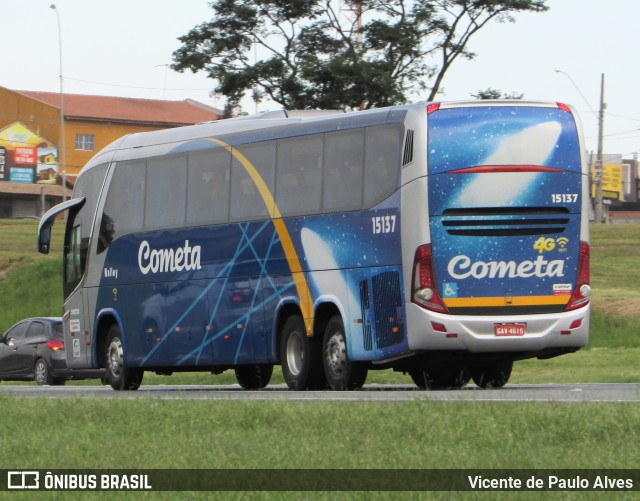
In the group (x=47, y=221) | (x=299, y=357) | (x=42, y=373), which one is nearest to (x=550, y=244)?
(x=299, y=357)

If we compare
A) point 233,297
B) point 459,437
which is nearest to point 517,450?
point 459,437

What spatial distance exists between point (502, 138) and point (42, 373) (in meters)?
14.9

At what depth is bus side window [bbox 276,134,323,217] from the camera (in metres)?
19.8

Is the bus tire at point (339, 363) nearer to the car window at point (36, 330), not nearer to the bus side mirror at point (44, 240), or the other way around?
the bus side mirror at point (44, 240)

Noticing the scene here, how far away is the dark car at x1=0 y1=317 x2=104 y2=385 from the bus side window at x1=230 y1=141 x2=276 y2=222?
30.5 ft

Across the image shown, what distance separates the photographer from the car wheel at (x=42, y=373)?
30.2 metres

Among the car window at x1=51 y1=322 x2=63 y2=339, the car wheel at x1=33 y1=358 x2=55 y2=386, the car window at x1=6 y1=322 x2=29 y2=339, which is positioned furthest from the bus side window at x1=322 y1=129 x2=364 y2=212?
the car window at x1=6 y1=322 x2=29 y2=339

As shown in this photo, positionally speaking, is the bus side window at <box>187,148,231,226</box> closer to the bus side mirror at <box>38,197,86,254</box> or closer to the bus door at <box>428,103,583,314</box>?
the bus side mirror at <box>38,197,86,254</box>

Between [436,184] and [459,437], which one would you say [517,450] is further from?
[436,184]

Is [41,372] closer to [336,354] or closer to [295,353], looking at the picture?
[295,353]

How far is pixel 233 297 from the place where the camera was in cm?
2142

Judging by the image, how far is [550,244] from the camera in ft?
60.4

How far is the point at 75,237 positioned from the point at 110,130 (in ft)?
260

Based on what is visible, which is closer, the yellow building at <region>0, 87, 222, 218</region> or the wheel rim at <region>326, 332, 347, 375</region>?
the wheel rim at <region>326, 332, 347, 375</region>
